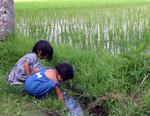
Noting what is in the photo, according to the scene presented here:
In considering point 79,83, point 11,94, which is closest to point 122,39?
point 79,83

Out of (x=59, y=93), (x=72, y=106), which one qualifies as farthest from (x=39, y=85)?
(x=72, y=106)

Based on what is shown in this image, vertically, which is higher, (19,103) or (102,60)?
(102,60)

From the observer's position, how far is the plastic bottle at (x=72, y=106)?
13.9ft

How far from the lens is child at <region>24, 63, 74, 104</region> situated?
14.7ft

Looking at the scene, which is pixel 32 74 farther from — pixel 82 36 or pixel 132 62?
pixel 82 36

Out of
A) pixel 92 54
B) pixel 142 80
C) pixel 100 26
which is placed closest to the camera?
pixel 142 80

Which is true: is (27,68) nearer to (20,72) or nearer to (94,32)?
(20,72)

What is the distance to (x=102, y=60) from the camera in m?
4.96

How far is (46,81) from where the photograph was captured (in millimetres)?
4508

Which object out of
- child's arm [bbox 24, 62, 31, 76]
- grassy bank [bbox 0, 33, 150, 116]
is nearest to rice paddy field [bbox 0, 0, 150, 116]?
grassy bank [bbox 0, 33, 150, 116]

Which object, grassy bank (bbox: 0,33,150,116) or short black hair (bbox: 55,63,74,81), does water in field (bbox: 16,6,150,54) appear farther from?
short black hair (bbox: 55,63,74,81)

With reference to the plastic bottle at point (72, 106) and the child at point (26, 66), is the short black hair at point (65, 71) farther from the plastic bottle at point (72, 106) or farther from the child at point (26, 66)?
the child at point (26, 66)

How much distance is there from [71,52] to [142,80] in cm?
151

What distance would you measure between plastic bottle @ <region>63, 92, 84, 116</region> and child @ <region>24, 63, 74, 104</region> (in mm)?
118
